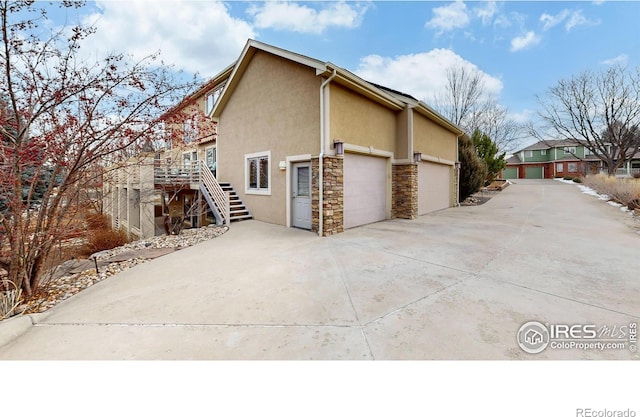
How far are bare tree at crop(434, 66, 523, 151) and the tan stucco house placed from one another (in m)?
13.4

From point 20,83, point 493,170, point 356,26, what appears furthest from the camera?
point 493,170

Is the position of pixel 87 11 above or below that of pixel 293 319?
above

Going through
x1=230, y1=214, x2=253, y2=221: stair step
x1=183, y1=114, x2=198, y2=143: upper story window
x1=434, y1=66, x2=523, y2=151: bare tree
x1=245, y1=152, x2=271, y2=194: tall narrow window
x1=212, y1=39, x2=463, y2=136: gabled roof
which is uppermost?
x1=434, y1=66, x2=523, y2=151: bare tree

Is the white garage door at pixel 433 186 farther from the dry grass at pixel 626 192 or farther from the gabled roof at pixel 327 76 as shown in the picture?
the dry grass at pixel 626 192

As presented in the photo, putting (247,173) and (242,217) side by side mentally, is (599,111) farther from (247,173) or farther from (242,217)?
(242,217)

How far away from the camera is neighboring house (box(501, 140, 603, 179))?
1410 inches

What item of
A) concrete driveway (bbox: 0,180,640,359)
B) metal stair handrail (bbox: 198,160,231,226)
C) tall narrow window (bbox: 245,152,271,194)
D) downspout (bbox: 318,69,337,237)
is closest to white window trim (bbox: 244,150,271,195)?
tall narrow window (bbox: 245,152,271,194)

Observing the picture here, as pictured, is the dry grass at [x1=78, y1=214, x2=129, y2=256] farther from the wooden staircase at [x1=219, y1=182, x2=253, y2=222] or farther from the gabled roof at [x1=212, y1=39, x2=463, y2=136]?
the gabled roof at [x1=212, y1=39, x2=463, y2=136]
